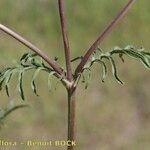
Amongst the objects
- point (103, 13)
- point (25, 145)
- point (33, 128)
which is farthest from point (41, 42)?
point (25, 145)

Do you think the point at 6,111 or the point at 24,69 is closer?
the point at 24,69

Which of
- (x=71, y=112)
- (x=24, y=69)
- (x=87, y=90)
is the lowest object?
(x=71, y=112)

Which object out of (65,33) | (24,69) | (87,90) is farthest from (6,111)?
(87,90)

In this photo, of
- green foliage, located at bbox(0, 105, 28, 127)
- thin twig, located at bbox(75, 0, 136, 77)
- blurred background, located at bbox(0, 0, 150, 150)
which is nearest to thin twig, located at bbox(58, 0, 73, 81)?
thin twig, located at bbox(75, 0, 136, 77)

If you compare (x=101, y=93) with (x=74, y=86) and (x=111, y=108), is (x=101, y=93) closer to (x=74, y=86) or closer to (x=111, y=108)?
(x=111, y=108)

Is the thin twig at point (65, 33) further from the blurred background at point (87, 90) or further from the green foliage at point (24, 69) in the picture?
the blurred background at point (87, 90)

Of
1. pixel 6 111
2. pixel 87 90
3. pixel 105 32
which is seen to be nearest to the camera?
pixel 105 32

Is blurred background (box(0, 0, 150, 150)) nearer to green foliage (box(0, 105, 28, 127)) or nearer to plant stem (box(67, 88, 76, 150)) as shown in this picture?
green foliage (box(0, 105, 28, 127))

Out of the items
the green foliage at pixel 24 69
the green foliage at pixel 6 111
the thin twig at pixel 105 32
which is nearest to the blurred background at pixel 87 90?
the green foliage at pixel 6 111

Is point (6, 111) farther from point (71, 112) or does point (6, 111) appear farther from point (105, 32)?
point (105, 32)

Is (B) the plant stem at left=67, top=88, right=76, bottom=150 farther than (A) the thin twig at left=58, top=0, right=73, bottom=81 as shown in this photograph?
Yes
